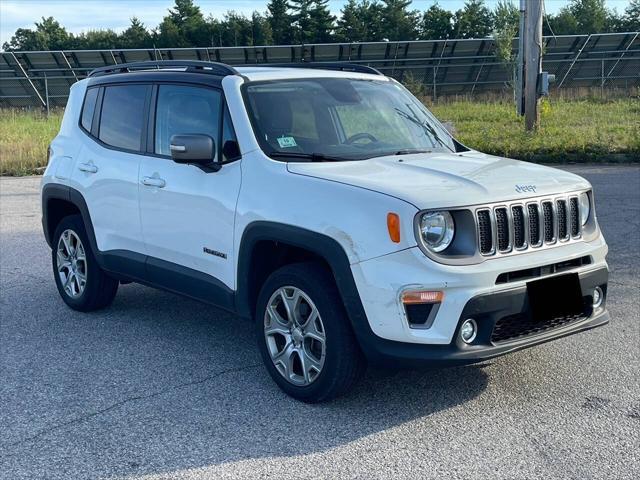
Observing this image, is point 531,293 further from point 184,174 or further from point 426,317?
point 184,174

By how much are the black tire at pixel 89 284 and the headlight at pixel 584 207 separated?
3.72 m

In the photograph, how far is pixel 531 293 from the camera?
14.0 feet

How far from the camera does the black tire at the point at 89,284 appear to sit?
6.49 m

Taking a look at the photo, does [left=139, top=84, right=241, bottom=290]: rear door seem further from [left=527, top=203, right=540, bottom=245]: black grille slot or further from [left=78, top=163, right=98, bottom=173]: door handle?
[left=527, top=203, right=540, bottom=245]: black grille slot

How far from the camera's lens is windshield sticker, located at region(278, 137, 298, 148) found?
4.96 metres

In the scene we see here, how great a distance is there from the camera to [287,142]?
499cm

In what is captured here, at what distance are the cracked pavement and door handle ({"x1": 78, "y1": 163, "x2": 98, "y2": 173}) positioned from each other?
1.21m

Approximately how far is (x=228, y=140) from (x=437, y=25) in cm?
5856

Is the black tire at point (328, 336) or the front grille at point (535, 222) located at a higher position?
the front grille at point (535, 222)

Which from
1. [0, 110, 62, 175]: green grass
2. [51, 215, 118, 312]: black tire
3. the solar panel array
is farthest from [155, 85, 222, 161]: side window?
the solar panel array

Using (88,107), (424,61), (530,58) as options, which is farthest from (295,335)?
(424,61)

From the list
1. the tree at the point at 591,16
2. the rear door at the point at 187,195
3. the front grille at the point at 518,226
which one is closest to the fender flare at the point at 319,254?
the rear door at the point at 187,195

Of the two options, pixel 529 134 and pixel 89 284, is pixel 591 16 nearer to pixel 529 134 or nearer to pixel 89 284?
pixel 529 134

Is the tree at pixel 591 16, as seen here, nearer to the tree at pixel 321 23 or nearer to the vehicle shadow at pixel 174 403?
the tree at pixel 321 23
